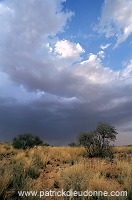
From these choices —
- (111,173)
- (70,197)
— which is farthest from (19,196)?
(111,173)

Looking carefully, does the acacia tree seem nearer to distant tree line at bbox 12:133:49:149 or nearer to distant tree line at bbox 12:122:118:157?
distant tree line at bbox 12:122:118:157

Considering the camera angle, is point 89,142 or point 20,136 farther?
point 20,136

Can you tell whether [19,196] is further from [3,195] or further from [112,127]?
[112,127]

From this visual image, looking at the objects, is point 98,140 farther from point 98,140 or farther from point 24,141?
point 24,141

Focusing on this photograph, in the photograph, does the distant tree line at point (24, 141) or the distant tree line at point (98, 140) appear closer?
the distant tree line at point (98, 140)

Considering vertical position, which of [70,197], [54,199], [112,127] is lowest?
[54,199]

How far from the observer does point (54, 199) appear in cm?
488

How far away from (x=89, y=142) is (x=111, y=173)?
Result: 7356mm

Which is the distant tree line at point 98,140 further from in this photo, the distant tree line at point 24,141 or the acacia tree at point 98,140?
the distant tree line at point 24,141

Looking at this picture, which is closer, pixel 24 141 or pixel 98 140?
pixel 98 140

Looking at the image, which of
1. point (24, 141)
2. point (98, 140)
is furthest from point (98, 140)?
point (24, 141)

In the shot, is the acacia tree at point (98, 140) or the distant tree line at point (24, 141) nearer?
the acacia tree at point (98, 140)

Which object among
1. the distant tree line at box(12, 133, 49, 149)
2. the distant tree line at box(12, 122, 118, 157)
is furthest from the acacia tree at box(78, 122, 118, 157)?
the distant tree line at box(12, 133, 49, 149)

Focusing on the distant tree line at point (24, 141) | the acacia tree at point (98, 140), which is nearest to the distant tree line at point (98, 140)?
the acacia tree at point (98, 140)
